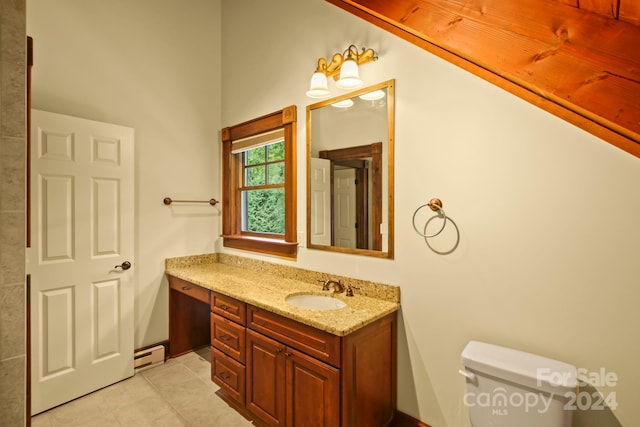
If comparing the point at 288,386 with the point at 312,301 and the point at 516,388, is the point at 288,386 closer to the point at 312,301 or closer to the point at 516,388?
the point at 312,301

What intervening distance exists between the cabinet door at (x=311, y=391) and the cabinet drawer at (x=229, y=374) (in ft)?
1.50

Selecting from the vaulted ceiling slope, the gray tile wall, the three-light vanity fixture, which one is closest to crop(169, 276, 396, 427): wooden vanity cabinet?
the gray tile wall

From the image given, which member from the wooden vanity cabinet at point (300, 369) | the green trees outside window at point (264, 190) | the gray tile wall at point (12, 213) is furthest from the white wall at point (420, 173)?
the gray tile wall at point (12, 213)

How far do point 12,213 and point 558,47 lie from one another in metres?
1.99

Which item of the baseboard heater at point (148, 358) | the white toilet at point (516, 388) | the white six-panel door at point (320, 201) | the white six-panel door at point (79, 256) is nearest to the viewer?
the white toilet at point (516, 388)

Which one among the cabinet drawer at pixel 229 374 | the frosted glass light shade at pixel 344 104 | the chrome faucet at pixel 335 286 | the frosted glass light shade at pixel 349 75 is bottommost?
the cabinet drawer at pixel 229 374

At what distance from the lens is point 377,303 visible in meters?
1.90

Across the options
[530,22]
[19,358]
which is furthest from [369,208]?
[19,358]

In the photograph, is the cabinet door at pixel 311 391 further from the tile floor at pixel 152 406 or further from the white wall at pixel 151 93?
the white wall at pixel 151 93

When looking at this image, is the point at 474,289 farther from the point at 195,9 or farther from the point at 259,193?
the point at 195,9

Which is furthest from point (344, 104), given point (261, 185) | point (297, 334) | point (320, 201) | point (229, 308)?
point (229, 308)

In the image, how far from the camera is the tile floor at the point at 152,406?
2.04m

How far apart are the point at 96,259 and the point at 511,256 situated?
2799 mm

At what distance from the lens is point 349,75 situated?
1.92 metres
